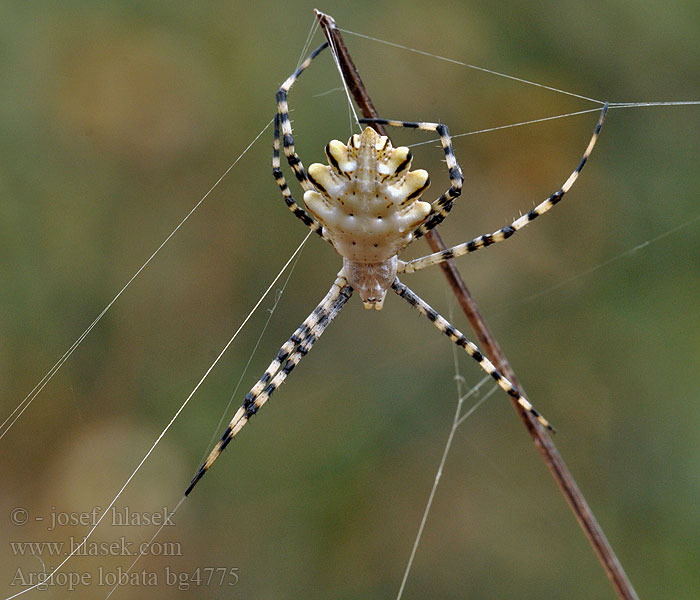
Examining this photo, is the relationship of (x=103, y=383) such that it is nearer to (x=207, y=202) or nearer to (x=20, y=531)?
(x=20, y=531)

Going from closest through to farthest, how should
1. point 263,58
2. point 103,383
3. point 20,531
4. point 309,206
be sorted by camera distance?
1. point 309,206
2. point 20,531
3. point 103,383
4. point 263,58

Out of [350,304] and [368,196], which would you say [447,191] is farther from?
[350,304]

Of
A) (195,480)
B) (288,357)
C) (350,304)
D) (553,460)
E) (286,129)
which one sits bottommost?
(195,480)

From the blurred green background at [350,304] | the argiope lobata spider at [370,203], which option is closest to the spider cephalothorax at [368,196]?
the argiope lobata spider at [370,203]

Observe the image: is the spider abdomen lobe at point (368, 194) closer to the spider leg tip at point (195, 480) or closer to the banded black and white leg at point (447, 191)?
the banded black and white leg at point (447, 191)

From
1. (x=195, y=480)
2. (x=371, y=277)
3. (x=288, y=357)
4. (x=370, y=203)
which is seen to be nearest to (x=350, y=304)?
(x=288, y=357)

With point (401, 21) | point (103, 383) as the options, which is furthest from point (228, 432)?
point (401, 21)
